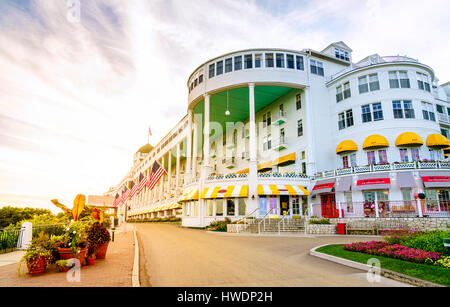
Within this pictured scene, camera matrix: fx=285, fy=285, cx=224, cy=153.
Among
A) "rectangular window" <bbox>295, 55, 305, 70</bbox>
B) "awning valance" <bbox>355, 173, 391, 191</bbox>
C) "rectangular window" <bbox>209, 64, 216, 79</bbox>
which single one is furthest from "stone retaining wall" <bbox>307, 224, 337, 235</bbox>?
"rectangular window" <bbox>209, 64, 216, 79</bbox>

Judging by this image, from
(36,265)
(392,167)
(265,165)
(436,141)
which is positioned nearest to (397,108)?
(436,141)

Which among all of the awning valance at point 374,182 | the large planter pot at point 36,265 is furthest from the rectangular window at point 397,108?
the large planter pot at point 36,265

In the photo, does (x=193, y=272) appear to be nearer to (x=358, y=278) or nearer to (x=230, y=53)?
(x=358, y=278)

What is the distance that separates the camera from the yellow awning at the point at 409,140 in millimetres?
26172

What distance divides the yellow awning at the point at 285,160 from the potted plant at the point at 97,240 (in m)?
27.6

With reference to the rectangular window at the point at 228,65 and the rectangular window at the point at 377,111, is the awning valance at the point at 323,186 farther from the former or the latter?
the rectangular window at the point at 228,65

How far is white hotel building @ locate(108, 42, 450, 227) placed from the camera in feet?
82.1

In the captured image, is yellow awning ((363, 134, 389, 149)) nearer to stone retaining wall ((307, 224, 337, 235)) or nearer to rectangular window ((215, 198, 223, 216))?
stone retaining wall ((307, 224, 337, 235))

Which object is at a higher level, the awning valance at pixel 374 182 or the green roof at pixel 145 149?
the green roof at pixel 145 149

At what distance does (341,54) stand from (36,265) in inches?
1583

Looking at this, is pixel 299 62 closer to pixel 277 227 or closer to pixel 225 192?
pixel 225 192

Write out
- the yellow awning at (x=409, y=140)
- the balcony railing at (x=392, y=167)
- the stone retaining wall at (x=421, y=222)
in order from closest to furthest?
the stone retaining wall at (x=421, y=222)
the balcony railing at (x=392, y=167)
the yellow awning at (x=409, y=140)

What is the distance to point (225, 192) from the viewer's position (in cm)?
3012
